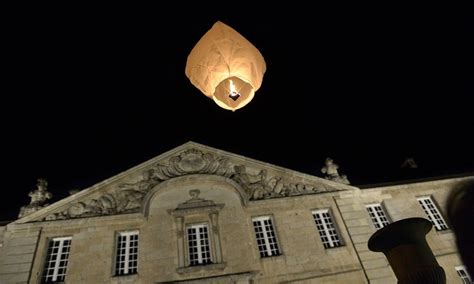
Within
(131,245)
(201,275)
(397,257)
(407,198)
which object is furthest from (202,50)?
(407,198)

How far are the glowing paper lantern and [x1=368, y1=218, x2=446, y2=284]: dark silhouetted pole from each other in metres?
5.34

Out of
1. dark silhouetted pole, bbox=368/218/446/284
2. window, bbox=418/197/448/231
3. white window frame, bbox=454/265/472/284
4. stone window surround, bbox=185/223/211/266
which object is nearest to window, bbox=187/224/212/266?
stone window surround, bbox=185/223/211/266

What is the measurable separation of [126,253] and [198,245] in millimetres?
2839

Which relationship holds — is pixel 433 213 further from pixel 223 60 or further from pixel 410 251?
pixel 223 60

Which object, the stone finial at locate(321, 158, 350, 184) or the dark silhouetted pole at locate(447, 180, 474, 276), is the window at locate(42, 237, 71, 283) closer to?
the stone finial at locate(321, 158, 350, 184)

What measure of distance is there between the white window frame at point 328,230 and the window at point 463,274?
15.0 feet

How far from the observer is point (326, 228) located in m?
14.3

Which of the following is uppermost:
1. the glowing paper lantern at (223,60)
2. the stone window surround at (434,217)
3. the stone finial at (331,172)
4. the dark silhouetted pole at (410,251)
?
the stone finial at (331,172)

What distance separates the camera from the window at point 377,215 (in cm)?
1472

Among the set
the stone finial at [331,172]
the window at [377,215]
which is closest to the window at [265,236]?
the stone finial at [331,172]

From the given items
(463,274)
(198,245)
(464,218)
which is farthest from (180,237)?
(464,218)

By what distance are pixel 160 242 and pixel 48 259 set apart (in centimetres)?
431

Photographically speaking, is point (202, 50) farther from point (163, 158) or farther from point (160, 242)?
point (163, 158)

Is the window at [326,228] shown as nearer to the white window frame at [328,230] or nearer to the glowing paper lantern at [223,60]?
the white window frame at [328,230]
